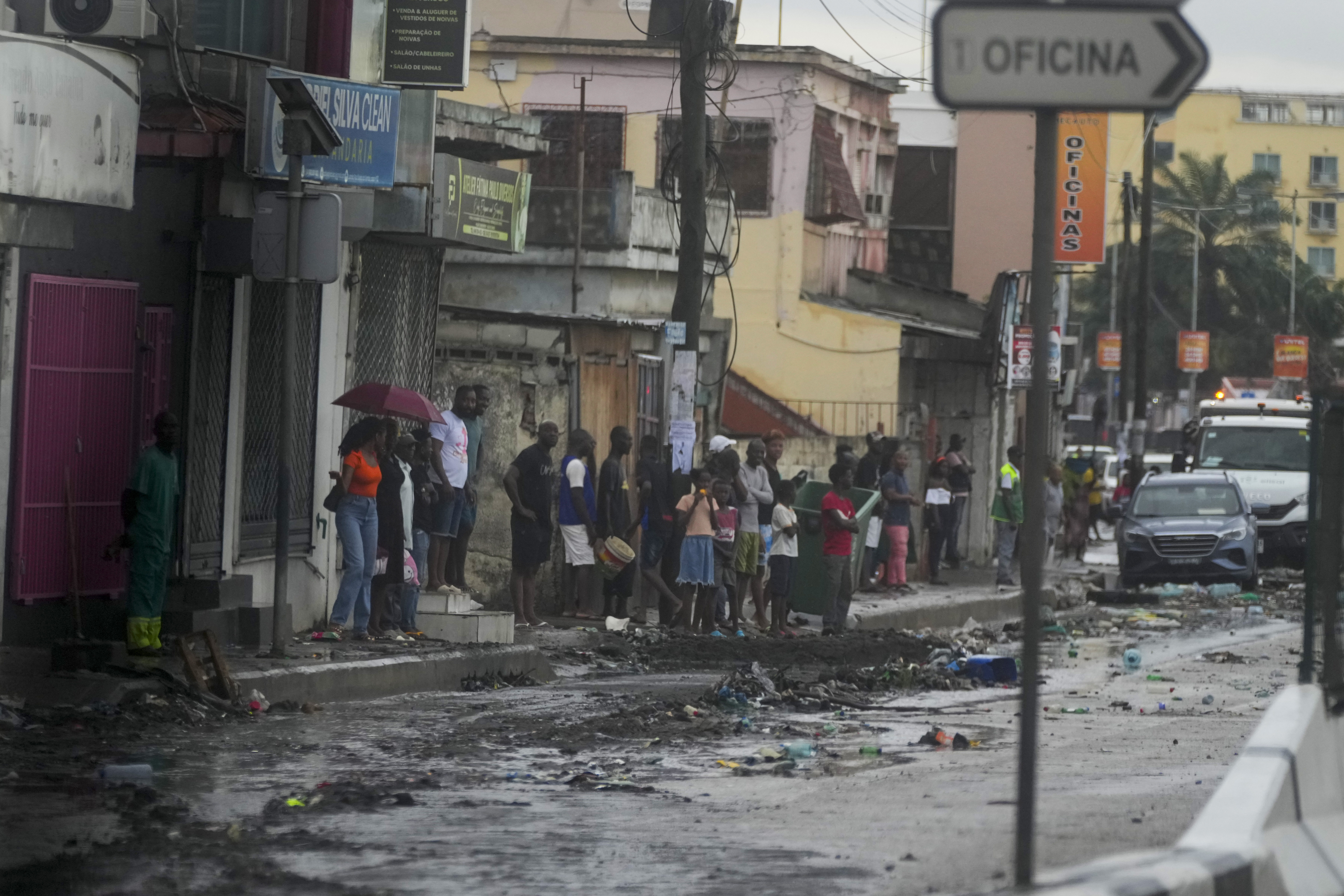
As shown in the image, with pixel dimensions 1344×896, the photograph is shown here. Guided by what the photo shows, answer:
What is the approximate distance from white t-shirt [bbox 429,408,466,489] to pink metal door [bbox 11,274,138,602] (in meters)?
3.63

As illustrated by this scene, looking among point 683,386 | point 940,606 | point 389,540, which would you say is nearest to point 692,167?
point 683,386

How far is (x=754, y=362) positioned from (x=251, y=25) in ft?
64.8

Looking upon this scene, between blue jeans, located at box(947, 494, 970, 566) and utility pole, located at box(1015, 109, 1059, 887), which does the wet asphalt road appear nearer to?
utility pole, located at box(1015, 109, 1059, 887)

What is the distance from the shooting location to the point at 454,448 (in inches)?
682

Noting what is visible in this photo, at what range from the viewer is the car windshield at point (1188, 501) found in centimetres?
2817

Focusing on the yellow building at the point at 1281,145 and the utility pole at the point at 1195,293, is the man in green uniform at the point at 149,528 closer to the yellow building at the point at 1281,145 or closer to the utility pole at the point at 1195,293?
the utility pole at the point at 1195,293

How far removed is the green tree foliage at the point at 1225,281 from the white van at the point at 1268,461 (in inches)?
1726

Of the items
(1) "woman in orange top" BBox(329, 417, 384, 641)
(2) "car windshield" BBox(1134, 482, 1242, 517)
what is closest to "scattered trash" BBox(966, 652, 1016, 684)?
(1) "woman in orange top" BBox(329, 417, 384, 641)

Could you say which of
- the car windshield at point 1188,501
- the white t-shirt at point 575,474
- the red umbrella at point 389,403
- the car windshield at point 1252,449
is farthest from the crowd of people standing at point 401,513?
the car windshield at point 1252,449

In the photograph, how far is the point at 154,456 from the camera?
12.3 meters

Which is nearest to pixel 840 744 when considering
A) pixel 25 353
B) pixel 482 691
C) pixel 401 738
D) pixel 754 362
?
pixel 401 738

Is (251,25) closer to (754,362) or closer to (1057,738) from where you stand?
(1057,738)

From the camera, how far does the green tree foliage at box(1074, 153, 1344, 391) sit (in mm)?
78375

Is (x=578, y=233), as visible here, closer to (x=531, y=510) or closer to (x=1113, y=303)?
(x=531, y=510)
